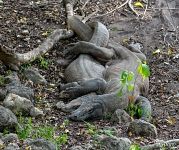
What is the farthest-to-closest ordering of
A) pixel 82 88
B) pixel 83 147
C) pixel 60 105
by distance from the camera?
1. pixel 82 88
2. pixel 60 105
3. pixel 83 147

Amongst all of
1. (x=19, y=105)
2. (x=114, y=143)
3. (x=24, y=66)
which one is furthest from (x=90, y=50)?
(x=114, y=143)

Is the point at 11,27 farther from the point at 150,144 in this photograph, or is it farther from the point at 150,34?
the point at 150,144

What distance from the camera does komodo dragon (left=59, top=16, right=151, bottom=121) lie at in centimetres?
785

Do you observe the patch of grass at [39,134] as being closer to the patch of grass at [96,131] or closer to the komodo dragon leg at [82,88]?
the patch of grass at [96,131]

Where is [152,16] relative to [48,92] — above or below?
above

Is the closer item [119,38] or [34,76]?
[34,76]

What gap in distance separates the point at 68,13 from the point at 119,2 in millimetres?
1483

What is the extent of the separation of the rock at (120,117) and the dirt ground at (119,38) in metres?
0.12

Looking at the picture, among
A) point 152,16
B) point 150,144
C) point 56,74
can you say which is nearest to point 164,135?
point 150,144

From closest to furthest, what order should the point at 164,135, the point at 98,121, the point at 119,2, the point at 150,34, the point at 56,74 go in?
1. the point at 164,135
2. the point at 98,121
3. the point at 56,74
4. the point at 150,34
5. the point at 119,2

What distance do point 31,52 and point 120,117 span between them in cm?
212

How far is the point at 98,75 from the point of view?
8867 mm

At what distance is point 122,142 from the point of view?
5.51 metres

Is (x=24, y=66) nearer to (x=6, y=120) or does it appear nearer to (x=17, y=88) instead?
(x=17, y=88)
